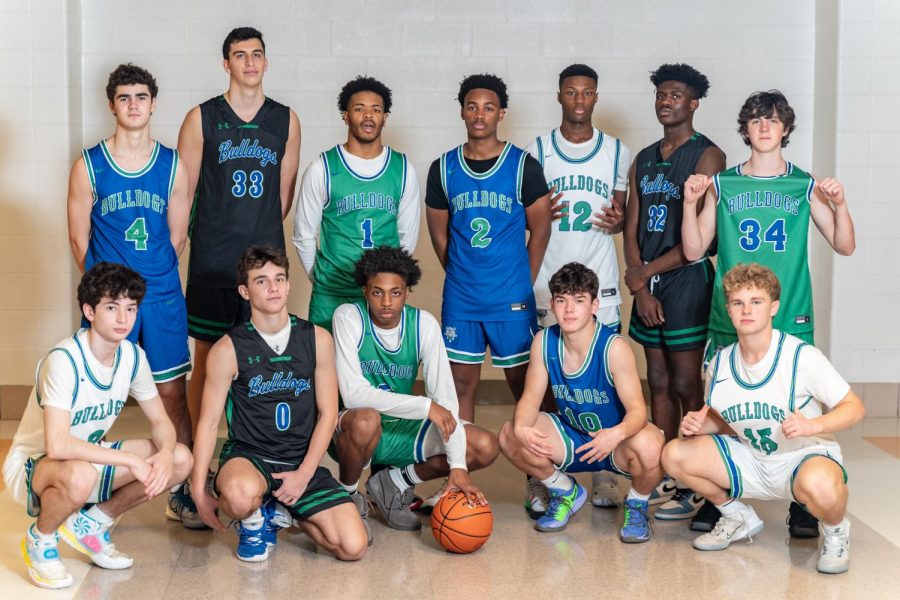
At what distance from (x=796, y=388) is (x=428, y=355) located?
1.30 metres

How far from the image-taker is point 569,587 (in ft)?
11.3

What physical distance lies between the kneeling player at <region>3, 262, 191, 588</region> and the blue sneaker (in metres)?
1.54

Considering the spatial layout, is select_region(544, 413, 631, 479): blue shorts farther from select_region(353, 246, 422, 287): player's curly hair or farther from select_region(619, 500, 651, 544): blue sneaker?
select_region(353, 246, 422, 287): player's curly hair

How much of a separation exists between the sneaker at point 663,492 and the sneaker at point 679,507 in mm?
128

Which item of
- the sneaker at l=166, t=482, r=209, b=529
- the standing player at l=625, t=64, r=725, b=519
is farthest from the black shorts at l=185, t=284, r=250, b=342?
the standing player at l=625, t=64, r=725, b=519

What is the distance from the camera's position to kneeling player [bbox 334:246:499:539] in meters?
3.94

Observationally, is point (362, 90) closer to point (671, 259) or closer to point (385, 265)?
point (385, 265)

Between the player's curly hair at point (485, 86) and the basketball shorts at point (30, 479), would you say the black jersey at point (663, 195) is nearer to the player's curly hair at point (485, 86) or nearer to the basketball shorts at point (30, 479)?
the player's curly hair at point (485, 86)

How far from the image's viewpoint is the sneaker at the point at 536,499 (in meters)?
4.20

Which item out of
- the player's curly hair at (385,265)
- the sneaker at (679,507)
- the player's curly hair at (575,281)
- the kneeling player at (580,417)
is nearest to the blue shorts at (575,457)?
the kneeling player at (580,417)

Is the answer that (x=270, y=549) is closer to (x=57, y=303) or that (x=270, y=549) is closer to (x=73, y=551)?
(x=73, y=551)

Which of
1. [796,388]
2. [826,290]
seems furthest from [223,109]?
[826,290]

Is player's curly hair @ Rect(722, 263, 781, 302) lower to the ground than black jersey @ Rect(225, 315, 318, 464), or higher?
higher

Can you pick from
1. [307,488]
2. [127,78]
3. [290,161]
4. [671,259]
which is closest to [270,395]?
[307,488]
